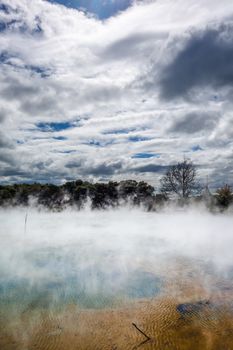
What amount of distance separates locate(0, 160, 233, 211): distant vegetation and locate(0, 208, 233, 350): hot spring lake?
1925 cm

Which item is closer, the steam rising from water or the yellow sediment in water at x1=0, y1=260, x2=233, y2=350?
the yellow sediment in water at x1=0, y1=260, x2=233, y2=350

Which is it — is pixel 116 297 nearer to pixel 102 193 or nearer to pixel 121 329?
pixel 121 329

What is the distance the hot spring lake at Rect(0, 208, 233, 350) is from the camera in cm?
421

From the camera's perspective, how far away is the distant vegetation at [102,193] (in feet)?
96.9

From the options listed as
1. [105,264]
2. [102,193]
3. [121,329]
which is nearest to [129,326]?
[121,329]

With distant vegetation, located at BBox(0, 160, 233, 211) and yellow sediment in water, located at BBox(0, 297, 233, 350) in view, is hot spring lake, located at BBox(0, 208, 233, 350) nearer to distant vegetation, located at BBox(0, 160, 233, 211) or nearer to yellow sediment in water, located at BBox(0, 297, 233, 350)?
yellow sediment in water, located at BBox(0, 297, 233, 350)

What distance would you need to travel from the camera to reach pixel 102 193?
31047 millimetres

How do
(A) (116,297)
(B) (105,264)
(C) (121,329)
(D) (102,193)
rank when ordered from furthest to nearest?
(D) (102,193) → (B) (105,264) → (A) (116,297) → (C) (121,329)

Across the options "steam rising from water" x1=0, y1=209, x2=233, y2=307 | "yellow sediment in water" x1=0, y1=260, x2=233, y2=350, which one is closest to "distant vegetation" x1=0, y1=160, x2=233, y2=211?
"steam rising from water" x1=0, y1=209, x2=233, y2=307

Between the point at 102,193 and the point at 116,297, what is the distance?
→ 83.4ft

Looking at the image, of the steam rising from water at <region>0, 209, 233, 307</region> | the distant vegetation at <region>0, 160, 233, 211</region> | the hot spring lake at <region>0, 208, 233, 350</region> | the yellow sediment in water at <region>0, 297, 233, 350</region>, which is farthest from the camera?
the distant vegetation at <region>0, 160, 233, 211</region>

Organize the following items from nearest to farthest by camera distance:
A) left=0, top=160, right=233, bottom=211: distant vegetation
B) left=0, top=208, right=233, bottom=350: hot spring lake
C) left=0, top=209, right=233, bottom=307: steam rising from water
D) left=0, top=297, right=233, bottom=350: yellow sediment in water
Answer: left=0, top=297, right=233, bottom=350: yellow sediment in water, left=0, top=208, right=233, bottom=350: hot spring lake, left=0, top=209, right=233, bottom=307: steam rising from water, left=0, top=160, right=233, bottom=211: distant vegetation

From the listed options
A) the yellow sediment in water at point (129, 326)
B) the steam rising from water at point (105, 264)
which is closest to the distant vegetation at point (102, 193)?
the steam rising from water at point (105, 264)

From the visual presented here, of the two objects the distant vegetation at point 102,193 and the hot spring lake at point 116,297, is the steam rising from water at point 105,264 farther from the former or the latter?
the distant vegetation at point 102,193
